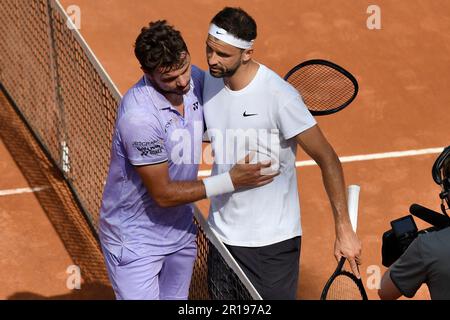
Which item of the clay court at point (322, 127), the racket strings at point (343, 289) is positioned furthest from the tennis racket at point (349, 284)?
the clay court at point (322, 127)

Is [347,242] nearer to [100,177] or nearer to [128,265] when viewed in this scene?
[128,265]

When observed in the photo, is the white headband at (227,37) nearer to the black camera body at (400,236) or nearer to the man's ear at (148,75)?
the man's ear at (148,75)

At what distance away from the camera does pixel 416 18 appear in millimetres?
11688

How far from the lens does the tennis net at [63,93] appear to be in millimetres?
7629

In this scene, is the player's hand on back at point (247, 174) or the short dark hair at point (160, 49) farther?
the player's hand on back at point (247, 174)

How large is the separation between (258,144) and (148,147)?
691 mm

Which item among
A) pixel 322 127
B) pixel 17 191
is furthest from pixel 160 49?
pixel 322 127

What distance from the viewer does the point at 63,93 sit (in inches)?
335

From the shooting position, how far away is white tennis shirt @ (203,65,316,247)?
559 centimetres

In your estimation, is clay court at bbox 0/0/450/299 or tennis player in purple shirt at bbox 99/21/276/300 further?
clay court at bbox 0/0/450/299

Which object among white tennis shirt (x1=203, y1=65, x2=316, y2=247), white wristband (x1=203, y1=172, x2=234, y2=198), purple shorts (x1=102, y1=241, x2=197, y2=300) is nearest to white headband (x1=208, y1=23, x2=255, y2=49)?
white tennis shirt (x1=203, y1=65, x2=316, y2=247)

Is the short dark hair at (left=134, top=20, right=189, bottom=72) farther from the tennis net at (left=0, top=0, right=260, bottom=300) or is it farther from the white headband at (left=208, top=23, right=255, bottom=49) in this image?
the tennis net at (left=0, top=0, right=260, bottom=300)

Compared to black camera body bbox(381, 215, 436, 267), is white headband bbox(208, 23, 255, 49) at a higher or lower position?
higher

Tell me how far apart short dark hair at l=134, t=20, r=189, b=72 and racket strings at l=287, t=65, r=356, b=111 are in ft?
5.02
